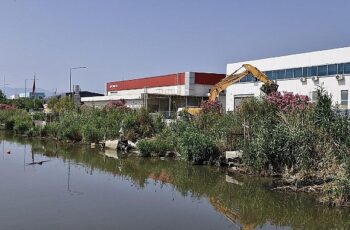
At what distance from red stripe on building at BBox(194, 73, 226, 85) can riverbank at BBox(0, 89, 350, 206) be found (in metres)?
30.6

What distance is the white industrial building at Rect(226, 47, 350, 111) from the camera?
40.8 m

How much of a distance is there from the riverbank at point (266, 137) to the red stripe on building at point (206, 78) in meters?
30.6

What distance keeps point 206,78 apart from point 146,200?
2001 inches

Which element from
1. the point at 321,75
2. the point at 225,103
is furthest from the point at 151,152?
the point at 225,103

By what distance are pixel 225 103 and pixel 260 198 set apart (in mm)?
44264

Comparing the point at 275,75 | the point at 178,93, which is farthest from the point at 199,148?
the point at 178,93

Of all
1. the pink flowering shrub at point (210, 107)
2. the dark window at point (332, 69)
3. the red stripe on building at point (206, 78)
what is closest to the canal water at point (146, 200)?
the pink flowering shrub at point (210, 107)

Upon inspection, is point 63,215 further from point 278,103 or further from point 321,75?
point 321,75

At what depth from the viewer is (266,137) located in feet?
61.1

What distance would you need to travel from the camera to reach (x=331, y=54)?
42.0 metres

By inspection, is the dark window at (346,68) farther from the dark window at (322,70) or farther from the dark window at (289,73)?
the dark window at (289,73)

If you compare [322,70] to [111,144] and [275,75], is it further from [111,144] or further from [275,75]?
[111,144]

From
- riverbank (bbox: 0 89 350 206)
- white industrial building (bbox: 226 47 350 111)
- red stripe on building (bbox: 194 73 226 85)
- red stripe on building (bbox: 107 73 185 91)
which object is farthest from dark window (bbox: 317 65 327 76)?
red stripe on building (bbox: 107 73 185 91)

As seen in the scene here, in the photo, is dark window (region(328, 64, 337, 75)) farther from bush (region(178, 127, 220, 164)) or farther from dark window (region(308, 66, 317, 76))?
bush (region(178, 127, 220, 164))
